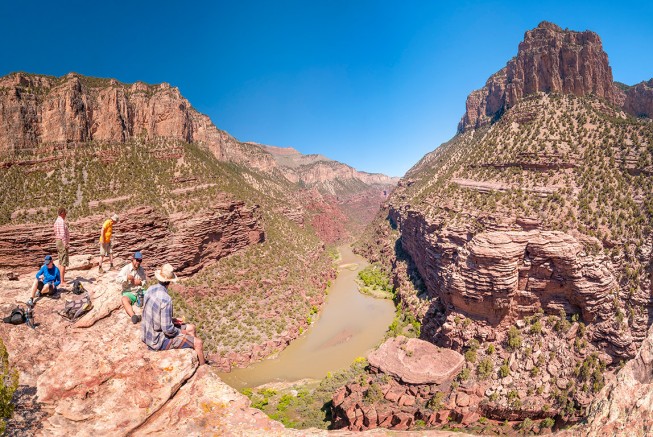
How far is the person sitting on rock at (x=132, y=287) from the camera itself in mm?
7733

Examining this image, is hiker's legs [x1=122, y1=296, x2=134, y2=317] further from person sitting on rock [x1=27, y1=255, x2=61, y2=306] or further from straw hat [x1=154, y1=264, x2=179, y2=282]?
person sitting on rock [x1=27, y1=255, x2=61, y2=306]

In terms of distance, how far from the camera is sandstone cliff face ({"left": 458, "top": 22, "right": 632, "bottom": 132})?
41.4 meters

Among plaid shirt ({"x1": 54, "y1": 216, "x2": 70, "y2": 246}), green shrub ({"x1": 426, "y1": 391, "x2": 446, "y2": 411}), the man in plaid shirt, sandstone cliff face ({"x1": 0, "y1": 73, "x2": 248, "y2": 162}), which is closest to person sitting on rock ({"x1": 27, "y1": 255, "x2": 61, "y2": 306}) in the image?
the man in plaid shirt

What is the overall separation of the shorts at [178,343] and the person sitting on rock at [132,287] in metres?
1.49

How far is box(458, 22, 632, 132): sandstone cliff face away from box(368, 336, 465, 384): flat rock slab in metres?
40.0

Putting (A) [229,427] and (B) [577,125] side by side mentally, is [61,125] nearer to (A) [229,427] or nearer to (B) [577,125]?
(A) [229,427]

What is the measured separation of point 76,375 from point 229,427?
3115mm

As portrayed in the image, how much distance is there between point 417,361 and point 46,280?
2310cm

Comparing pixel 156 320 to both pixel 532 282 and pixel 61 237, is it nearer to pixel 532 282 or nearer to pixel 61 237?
pixel 61 237

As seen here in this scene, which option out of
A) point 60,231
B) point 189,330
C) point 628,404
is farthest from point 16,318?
point 628,404

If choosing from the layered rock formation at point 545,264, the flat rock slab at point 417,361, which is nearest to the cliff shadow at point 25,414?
the flat rock slab at point 417,361

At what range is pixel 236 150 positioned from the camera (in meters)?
101

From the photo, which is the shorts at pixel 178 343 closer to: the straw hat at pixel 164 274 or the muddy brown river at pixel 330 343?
the straw hat at pixel 164 274

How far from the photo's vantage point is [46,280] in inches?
356
